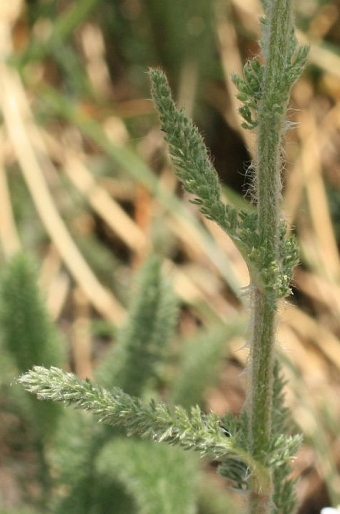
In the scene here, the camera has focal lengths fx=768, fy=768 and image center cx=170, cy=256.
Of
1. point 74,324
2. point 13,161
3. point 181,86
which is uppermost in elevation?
point 181,86

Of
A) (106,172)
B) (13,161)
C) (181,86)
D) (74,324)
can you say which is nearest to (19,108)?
(13,161)

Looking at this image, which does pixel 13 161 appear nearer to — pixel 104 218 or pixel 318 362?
pixel 104 218

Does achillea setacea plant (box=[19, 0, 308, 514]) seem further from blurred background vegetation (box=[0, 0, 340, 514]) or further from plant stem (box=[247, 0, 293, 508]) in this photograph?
blurred background vegetation (box=[0, 0, 340, 514])

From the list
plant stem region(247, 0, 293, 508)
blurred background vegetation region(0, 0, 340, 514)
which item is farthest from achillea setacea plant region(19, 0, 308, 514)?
blurred background vegetation region(0, 0, 340, 514)

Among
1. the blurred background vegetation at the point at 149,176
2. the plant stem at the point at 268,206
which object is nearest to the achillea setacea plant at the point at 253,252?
the plant stem at the point at 268,206

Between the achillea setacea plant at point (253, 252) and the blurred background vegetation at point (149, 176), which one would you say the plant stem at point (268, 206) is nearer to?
the achillea setacea plant at point (253, 252)

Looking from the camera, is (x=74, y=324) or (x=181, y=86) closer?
(x=74, y=324)
